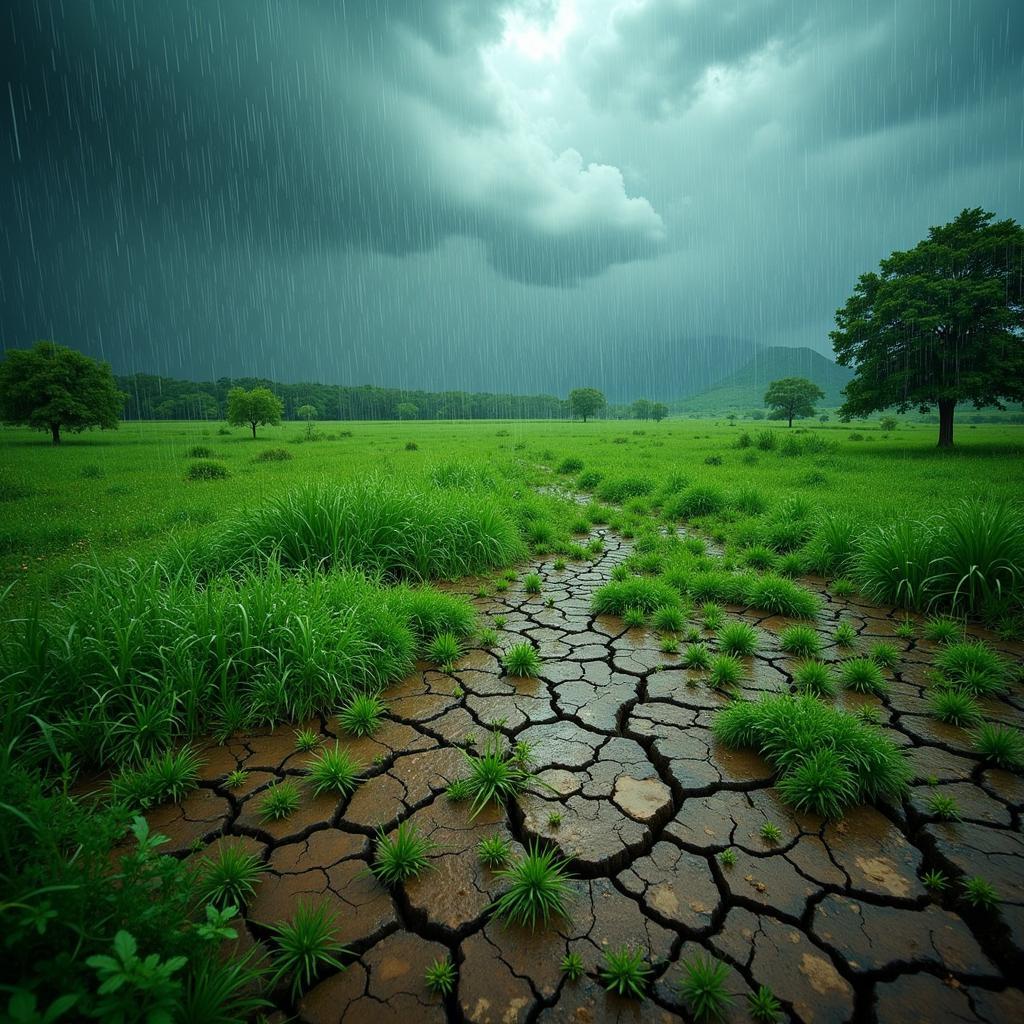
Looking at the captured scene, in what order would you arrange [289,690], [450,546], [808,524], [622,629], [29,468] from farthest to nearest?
[29,468]
[808,524]
[450,546]
[622,629]
[289,690]

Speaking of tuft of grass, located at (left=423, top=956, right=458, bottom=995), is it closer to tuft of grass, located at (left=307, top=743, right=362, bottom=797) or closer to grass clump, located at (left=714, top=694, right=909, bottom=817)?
tuft of grass, located at (left=307, top=743, right=362, bottom=797)

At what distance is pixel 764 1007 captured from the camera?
1.72 m

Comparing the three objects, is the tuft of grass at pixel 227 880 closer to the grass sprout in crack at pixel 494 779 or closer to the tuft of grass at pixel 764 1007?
the grass sprout in crack at pixel 494 779

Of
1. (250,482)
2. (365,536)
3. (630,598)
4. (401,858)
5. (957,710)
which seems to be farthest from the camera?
(250,482)

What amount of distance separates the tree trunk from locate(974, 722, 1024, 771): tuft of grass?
72.9 feet

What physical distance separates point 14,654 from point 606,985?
4.04m

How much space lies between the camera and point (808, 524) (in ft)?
25.3

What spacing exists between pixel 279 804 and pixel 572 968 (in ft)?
5.84

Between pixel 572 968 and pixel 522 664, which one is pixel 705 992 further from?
pixel 522 664

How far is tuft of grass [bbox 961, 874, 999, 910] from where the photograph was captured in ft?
6.80

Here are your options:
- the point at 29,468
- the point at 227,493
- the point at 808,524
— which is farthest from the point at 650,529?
the point at 29,468

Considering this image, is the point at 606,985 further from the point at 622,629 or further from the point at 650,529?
the point at 650,529

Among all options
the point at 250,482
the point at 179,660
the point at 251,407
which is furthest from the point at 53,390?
the point at 179,660

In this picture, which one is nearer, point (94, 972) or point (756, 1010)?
point (94, 972)
